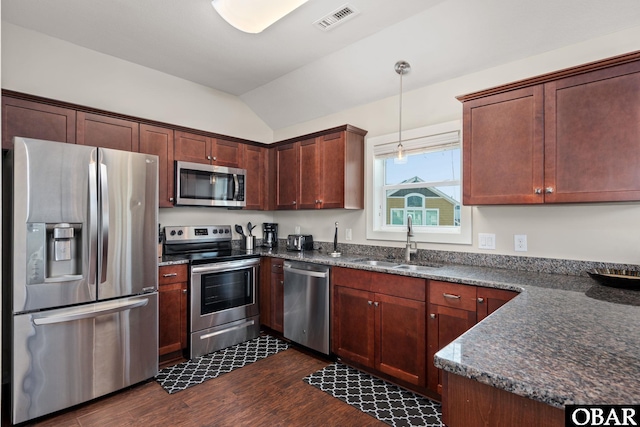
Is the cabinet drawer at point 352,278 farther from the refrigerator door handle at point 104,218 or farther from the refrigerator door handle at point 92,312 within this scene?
the refrigerator door handle at point 104,218

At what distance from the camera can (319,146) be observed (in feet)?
11.7

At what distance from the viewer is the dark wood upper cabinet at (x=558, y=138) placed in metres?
1.88

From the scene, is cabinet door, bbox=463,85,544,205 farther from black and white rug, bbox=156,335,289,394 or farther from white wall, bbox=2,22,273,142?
white wall, bbox=2,22,273,142

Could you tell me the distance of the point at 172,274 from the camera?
2957 mm

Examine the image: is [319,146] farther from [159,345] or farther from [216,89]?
[159,345]

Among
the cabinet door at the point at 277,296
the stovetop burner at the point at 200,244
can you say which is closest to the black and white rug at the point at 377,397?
the cabinet door at the point at 277,296

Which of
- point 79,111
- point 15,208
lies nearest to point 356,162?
point 79,111

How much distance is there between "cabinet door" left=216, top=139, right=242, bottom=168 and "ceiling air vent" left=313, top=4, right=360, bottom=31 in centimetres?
171

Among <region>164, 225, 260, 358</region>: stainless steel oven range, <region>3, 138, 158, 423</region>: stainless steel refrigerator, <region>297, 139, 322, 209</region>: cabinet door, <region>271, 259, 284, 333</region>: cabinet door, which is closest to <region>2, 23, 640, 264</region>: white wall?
<region>164, 225, 260, 358</region>: stainless steel oven range

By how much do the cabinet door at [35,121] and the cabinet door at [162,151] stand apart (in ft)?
1.87

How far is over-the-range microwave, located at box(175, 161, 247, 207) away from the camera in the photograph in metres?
3.37

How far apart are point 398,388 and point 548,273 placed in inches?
54.8

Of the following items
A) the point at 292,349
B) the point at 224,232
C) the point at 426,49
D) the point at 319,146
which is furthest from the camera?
the point at 224,232

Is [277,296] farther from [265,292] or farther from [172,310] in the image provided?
[172,310]
